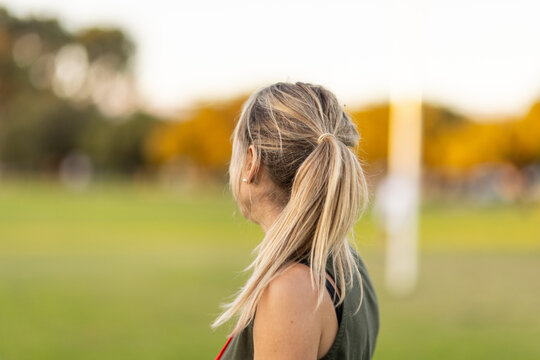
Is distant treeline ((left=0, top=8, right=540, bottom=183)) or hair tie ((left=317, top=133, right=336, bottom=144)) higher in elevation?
distant treeline ((left=0, top=8, right=540, bottom=183))

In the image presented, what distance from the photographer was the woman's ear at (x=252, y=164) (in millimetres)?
1896

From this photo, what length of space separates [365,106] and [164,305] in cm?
6574

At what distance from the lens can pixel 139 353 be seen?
8391 millimetres

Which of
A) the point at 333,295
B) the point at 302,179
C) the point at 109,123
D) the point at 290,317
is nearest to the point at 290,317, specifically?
the point at 290,317

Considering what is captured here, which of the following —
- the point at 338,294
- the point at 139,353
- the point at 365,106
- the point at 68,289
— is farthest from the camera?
the point at 365,106

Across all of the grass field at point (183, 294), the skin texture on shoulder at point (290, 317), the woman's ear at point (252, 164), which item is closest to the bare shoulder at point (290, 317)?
the skin texture on shoulder at point (290, 317)

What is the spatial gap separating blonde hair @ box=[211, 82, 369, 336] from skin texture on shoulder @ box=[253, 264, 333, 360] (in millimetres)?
41

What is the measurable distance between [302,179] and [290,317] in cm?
40

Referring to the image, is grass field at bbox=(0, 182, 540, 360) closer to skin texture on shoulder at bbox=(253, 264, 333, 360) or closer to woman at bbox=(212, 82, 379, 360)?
woman at bbox=(212, 82, 379, 360)

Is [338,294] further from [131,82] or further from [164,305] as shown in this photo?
[131,82]

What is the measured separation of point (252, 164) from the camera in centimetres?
191

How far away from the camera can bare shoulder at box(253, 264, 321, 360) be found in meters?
1.61

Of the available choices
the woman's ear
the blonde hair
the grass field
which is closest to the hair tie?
the blonde hair

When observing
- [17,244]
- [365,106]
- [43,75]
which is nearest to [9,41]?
[43,75]
